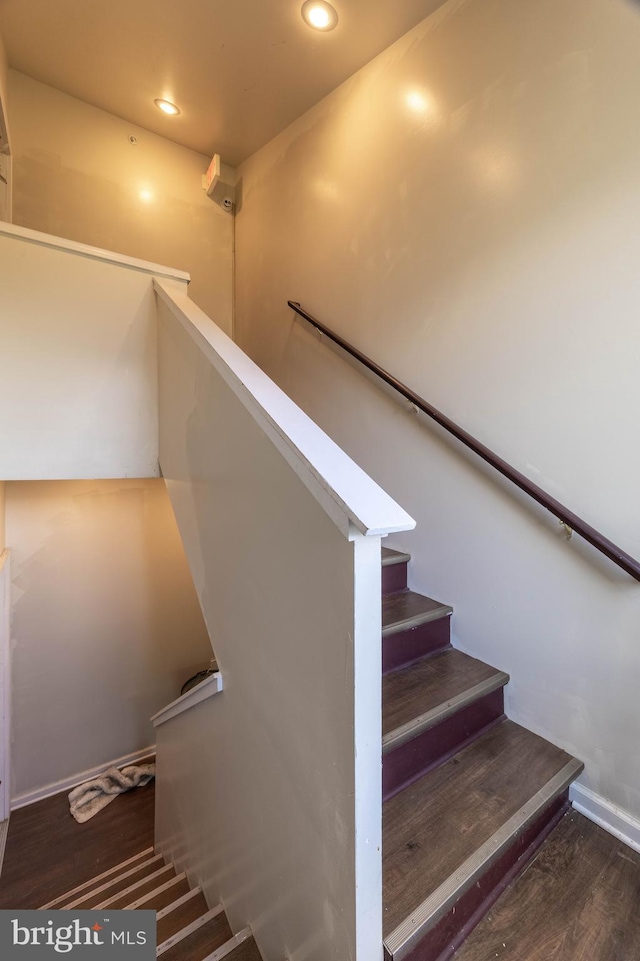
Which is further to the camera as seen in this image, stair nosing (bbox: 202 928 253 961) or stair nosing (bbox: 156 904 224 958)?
stair nosing (bbox: 156 904 224 958)

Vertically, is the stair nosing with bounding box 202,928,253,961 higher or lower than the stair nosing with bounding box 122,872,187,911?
higher

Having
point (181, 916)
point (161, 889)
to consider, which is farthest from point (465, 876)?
point (161, 889)

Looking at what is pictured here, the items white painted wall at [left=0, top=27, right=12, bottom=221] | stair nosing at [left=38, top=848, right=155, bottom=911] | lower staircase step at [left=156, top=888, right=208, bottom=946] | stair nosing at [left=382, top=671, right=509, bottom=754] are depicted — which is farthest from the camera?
white painted wall at [left=0, top=27, right=12, bottom=221]

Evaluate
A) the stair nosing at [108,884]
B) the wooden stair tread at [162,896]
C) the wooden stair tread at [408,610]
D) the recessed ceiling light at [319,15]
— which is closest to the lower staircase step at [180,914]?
the wooden stair tread at [162,896]

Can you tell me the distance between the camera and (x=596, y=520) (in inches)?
56.4

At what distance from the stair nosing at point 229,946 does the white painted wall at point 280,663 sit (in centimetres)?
5

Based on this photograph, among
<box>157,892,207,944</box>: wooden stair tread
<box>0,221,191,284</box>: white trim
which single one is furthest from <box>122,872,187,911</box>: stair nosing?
<box>0,221,191,284</box>: white trim

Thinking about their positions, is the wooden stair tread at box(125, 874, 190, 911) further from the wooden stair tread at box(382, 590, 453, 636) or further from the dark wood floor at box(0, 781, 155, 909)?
the wooden stair tread at box(382, 590, 453, 636)

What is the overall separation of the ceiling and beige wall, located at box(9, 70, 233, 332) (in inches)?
5.6

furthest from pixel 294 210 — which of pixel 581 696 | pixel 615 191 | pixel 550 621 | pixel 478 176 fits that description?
pixel 581 696

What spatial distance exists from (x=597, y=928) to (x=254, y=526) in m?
1.39

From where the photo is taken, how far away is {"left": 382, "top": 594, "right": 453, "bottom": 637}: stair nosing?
1.63 metres

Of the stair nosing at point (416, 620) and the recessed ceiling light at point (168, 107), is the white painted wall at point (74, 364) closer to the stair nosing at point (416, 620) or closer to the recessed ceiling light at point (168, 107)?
the stair nosing at point (416, 620)

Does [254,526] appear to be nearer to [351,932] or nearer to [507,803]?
[351,932]
